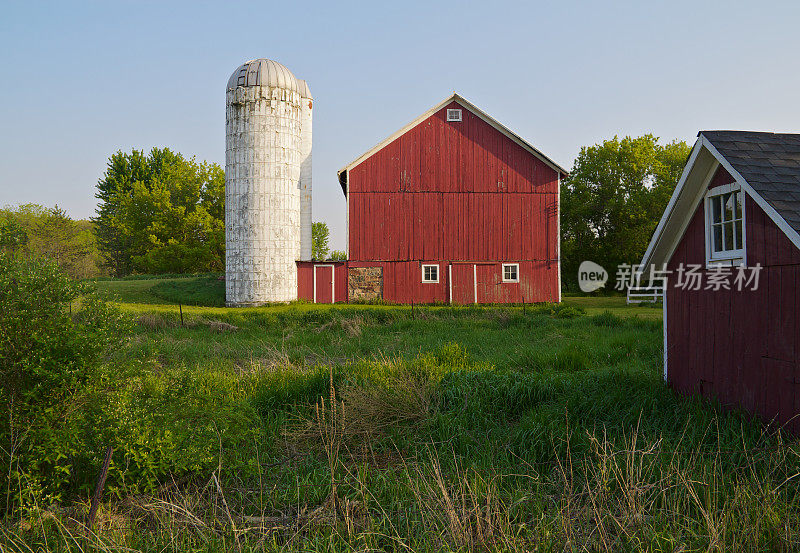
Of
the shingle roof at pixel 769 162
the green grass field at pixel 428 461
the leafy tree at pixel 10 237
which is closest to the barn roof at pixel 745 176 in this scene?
the shingle roof at pixel 769 162

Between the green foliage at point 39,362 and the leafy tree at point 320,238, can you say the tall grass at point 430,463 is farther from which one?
the leafy tree at point 320,238

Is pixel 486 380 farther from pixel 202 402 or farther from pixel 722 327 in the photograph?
pixel 202 402

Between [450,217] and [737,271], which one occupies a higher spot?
[450,217]

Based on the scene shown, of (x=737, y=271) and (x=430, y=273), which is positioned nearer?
(x=737, y=271)

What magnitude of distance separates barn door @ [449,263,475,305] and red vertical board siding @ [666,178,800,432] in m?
16.6

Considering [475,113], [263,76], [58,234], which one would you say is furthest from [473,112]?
[58,234]

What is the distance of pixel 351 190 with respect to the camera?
26.0m

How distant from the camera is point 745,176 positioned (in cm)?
718

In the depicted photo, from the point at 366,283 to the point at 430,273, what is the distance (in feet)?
9.67

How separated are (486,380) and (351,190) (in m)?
18.2

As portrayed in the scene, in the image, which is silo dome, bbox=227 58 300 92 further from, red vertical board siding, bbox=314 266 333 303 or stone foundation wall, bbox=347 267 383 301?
stone foundation wall, bbox=347 267 383 301

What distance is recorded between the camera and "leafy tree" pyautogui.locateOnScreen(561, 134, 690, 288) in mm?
39750

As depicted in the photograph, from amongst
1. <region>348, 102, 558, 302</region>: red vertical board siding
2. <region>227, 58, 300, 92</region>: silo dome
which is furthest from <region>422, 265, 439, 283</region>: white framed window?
<region>227, 58, 300, 92</region>: silo dome

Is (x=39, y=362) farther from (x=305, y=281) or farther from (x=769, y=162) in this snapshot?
(x=305, y=281)
